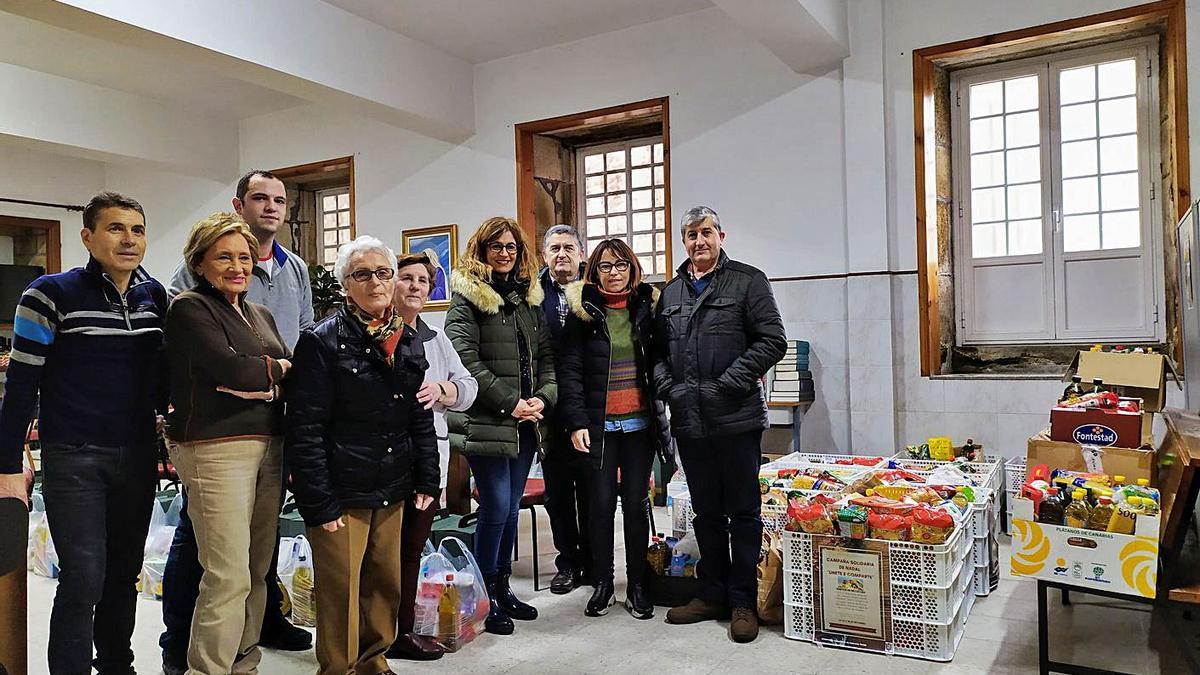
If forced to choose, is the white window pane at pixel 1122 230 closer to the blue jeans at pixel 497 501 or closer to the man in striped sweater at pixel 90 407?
the blue jeans at pixel 497 501

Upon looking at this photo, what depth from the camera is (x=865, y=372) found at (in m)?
5.43

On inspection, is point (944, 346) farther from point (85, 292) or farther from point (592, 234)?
point (85, 292)

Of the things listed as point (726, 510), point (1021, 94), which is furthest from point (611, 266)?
point (1021, 94)

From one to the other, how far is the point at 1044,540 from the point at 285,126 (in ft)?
24.9

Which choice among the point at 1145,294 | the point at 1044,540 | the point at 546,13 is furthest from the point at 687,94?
the point at 1044,540

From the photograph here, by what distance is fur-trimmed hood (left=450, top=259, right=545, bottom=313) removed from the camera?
3.17m

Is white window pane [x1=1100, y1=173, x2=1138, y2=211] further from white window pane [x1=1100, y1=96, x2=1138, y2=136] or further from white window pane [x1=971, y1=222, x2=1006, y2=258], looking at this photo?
white window pane [x1=971, y1=222, x2=1006, y2=258]

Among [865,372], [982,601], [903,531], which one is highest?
[865,372]

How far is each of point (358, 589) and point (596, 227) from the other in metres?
4.99

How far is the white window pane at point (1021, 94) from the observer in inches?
212

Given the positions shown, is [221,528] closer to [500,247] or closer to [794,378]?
[500,247]

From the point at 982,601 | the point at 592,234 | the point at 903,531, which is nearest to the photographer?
the point at 903,531

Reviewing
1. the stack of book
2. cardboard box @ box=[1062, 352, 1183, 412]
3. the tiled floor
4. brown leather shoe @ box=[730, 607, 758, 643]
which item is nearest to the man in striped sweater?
the tiled floor

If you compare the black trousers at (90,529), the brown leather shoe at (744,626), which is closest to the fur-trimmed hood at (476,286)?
the black trousers at (90,529)
